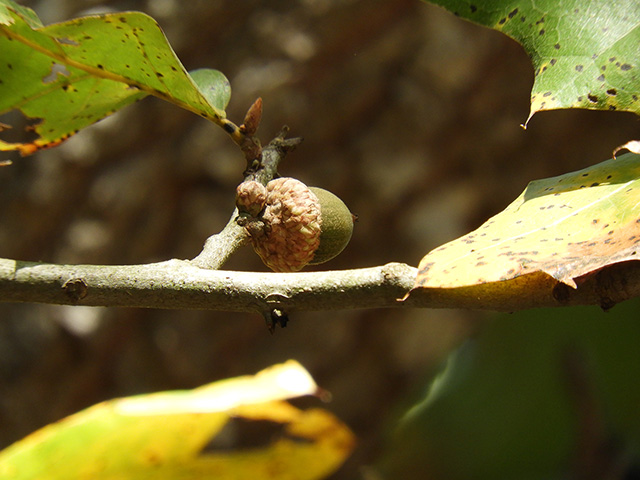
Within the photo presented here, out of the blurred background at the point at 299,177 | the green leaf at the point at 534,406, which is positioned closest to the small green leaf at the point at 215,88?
the blurred background at the point at 299,177

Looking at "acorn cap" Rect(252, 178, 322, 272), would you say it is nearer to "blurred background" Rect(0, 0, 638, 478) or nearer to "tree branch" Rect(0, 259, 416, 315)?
"tree branch" Rect(0, 259, 416, 315)

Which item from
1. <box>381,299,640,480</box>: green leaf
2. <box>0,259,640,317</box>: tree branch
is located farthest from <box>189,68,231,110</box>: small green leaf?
<box>381,299,640,480</box>: green leaf

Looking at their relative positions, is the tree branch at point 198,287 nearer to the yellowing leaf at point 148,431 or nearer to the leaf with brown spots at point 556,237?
the leaf with brown spots at point 556,237

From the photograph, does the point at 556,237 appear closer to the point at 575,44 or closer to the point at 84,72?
the point at 575,44

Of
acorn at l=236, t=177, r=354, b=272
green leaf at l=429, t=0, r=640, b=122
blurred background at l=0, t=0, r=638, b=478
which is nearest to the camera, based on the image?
green leaf at l=429, t=0, r=640, b=122

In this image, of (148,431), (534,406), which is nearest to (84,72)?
(148,431)
